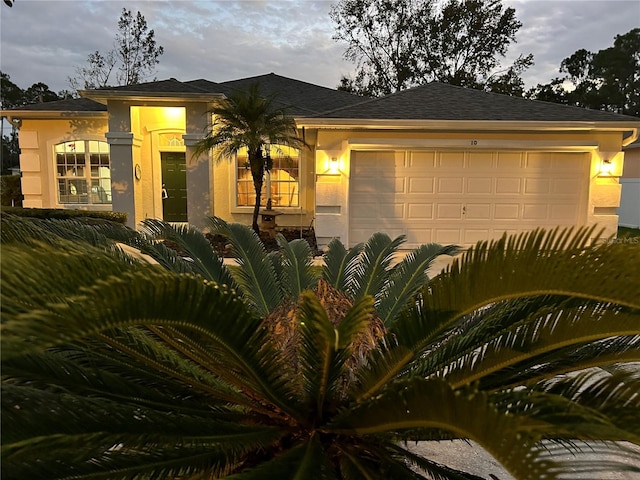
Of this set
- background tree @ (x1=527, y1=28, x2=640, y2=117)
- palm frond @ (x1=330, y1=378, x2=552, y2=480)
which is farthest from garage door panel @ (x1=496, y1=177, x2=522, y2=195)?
background tree @ (x1=527, y1=28, x2=640, y2=117)

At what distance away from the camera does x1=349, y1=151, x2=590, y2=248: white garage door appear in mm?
10711

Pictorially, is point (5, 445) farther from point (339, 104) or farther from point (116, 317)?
point (339, 104)

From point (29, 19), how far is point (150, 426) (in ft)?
35.4

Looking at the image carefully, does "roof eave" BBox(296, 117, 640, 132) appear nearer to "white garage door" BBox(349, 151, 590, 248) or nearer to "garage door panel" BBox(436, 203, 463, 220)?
"white garage door" BBox(349, 151, 590, 248)

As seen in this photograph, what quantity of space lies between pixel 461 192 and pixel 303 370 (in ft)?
31.6

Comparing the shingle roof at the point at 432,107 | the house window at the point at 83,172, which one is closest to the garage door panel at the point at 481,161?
the shingle roof at the point at 432,107

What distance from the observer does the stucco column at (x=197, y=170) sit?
475 inches

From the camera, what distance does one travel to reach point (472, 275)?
6.05 feet

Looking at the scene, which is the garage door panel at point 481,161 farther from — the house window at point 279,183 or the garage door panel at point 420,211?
the house window at point 279,183

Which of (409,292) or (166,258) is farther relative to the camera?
(409,292)

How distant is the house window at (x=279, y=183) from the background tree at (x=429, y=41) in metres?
17.4

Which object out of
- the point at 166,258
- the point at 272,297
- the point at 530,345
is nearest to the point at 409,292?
the point at 272,297

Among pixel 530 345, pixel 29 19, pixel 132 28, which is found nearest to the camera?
pixel 530 345

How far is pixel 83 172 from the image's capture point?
44.5ft
